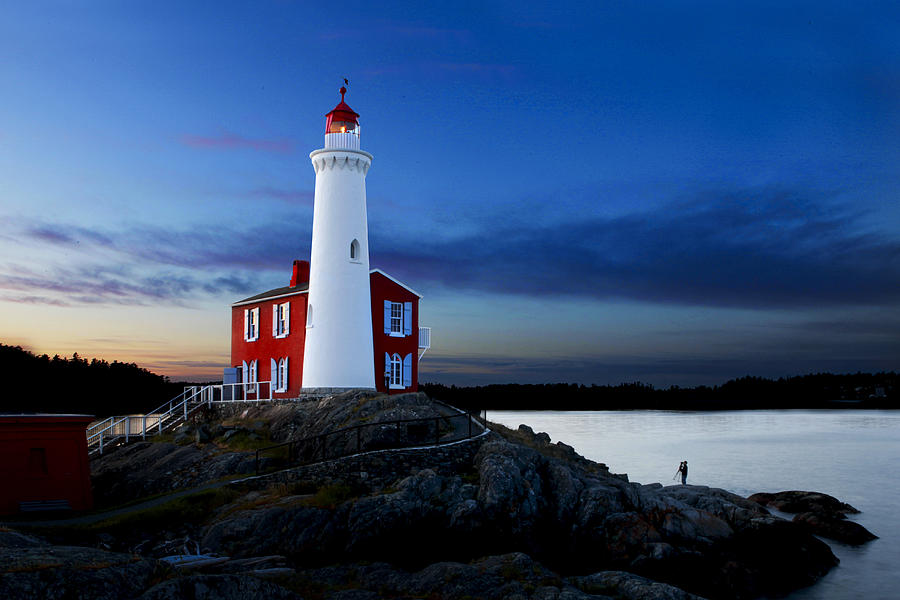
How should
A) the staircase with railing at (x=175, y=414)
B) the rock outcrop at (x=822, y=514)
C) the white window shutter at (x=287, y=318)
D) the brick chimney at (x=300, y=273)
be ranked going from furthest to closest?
1. the brick chimney at (x=300, y=273)
2. the white window shutter at (x=287, y=318)
3. the staircase with railing at (x=175, y=414)
4. the rock outcrop at (x=822, y=514)

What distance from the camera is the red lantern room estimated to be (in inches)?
1204

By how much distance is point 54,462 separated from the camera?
72.9 feet

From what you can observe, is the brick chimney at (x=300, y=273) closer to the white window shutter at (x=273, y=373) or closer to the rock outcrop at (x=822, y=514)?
the white window shutter at (x=273, y=373)

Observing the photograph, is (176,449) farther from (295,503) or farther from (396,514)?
(396,514)

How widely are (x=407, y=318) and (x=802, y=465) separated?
128ft

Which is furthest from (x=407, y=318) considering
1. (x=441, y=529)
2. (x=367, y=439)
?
(x=441, y=529)

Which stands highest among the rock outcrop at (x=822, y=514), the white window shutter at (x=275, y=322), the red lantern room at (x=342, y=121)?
the red lantern room at (x=342, y=121)

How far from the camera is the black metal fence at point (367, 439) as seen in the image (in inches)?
890

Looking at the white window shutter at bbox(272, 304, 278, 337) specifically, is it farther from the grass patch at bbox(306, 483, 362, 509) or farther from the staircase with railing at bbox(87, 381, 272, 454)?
the grass patch at bbox(306, 483, 362, 509)

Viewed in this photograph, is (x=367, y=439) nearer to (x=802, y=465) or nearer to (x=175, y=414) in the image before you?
(x=175, y=414)

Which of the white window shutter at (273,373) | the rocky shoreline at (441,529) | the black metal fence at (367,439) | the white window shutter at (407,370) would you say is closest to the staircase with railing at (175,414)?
the white window shutter at (273,373)

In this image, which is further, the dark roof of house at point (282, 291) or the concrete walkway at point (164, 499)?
the dark roof of house at point (282, 291)

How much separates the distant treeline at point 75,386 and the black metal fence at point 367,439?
51.8 meters

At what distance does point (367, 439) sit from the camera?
22797 mm
